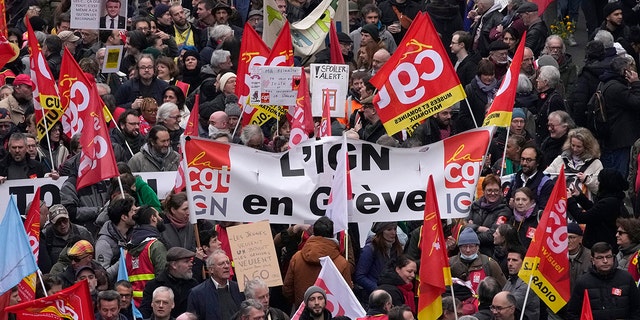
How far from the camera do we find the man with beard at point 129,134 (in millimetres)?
21172

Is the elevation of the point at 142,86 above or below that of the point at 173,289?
above

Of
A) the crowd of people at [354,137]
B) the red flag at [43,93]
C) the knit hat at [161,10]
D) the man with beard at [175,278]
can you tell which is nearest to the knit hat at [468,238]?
the crowd of people at [354,137]

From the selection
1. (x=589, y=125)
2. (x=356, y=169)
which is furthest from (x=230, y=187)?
(x=589, y=125)

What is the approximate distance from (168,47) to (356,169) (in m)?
8.19

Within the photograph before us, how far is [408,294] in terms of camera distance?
17734 millimetres

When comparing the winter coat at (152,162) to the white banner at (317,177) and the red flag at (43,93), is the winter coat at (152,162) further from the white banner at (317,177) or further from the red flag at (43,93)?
the white banner at (317,177)

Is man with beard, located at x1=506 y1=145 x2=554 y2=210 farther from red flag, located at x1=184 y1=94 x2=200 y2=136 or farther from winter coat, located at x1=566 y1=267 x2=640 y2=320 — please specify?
red flag, located at x1=184 y1=94 x2=200 y2=136

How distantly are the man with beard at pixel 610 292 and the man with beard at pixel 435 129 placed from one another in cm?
419

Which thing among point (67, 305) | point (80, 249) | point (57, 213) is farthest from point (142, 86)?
point (67, 305)

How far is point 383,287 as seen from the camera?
57.2ft

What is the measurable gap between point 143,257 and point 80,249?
27.3 inches

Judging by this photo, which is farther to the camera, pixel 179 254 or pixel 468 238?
pixel 468 238

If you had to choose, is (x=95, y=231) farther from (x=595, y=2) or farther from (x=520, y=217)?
(x=595, y=2)

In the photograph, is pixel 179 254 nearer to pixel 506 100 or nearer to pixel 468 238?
pixel 468 238
